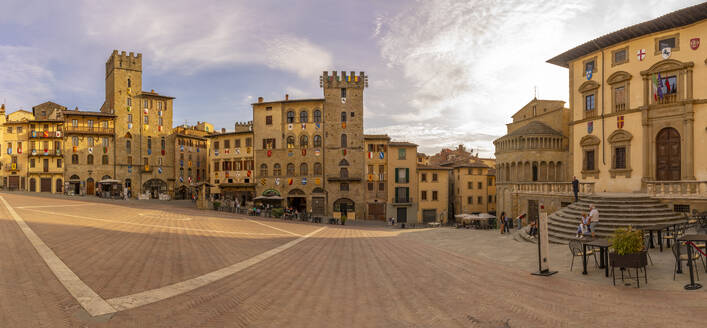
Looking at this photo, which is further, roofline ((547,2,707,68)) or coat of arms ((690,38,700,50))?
coat of arms ((690,38,700,50))

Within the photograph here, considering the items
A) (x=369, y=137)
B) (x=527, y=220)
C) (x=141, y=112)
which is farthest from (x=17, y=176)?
(x=527, y=220)

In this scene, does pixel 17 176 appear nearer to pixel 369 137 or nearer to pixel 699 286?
pixel 369 137

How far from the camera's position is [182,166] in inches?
2286

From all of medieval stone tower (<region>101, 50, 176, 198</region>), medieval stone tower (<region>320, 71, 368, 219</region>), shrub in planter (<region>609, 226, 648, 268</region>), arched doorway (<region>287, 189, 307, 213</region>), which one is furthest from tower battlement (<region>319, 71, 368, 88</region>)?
shrub in planter (<region>609, 226, 648, 268</region>)

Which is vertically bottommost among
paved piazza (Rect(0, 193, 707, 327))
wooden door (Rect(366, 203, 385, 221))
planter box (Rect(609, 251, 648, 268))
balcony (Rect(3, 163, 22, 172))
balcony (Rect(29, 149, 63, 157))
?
wooden door (Rect(366, 203, 385, 221))

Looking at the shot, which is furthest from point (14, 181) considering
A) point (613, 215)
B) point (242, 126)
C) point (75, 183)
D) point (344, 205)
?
→ point (613, 215)

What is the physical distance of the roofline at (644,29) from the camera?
73.5 feet

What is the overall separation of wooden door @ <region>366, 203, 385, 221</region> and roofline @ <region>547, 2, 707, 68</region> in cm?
2732

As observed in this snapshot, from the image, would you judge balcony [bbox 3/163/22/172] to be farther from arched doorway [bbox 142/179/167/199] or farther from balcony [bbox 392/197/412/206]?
balcony [bbox 392/197/412/206]

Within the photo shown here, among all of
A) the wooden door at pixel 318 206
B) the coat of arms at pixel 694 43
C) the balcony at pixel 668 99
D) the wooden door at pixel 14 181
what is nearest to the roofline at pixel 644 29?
the coat of arms at pixel 694 43

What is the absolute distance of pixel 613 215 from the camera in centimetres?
1706

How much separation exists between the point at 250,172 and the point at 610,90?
138ft

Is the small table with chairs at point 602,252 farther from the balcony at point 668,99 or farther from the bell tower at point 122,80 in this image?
the bell tower at point 122,80

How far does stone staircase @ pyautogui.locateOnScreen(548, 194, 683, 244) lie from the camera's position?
16.1 meters
